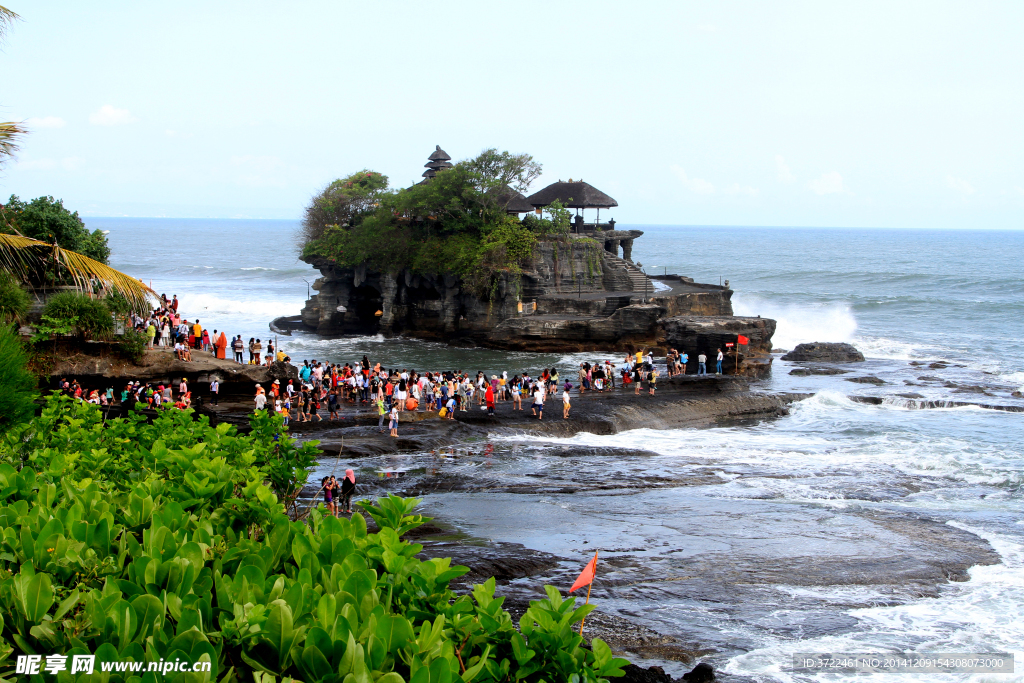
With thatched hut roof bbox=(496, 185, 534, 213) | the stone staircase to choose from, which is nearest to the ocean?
the stone staircase

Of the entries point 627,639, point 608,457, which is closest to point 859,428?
point 608,457

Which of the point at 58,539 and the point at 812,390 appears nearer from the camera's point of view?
the point at 58,539

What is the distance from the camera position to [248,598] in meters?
4.95

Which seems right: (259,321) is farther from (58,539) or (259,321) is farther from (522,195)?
(58,539)

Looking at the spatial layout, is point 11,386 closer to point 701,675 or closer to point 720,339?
point 701,675

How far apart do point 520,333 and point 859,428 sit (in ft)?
60.9

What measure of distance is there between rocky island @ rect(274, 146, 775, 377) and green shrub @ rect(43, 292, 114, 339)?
20.6 m

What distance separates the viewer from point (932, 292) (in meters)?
73.6

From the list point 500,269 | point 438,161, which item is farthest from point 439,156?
point 500,269

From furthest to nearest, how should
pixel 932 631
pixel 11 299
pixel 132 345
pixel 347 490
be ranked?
1. pixel 132 345
2. pixel 11 299
3. pixel 347 490
4. pixel 932 631

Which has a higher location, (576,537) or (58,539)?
(58,539)

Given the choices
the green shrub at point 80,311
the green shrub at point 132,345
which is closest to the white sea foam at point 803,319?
the green shrub at point 132,345

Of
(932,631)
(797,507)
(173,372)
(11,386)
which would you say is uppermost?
(11,386)

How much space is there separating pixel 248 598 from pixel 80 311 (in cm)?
2073
